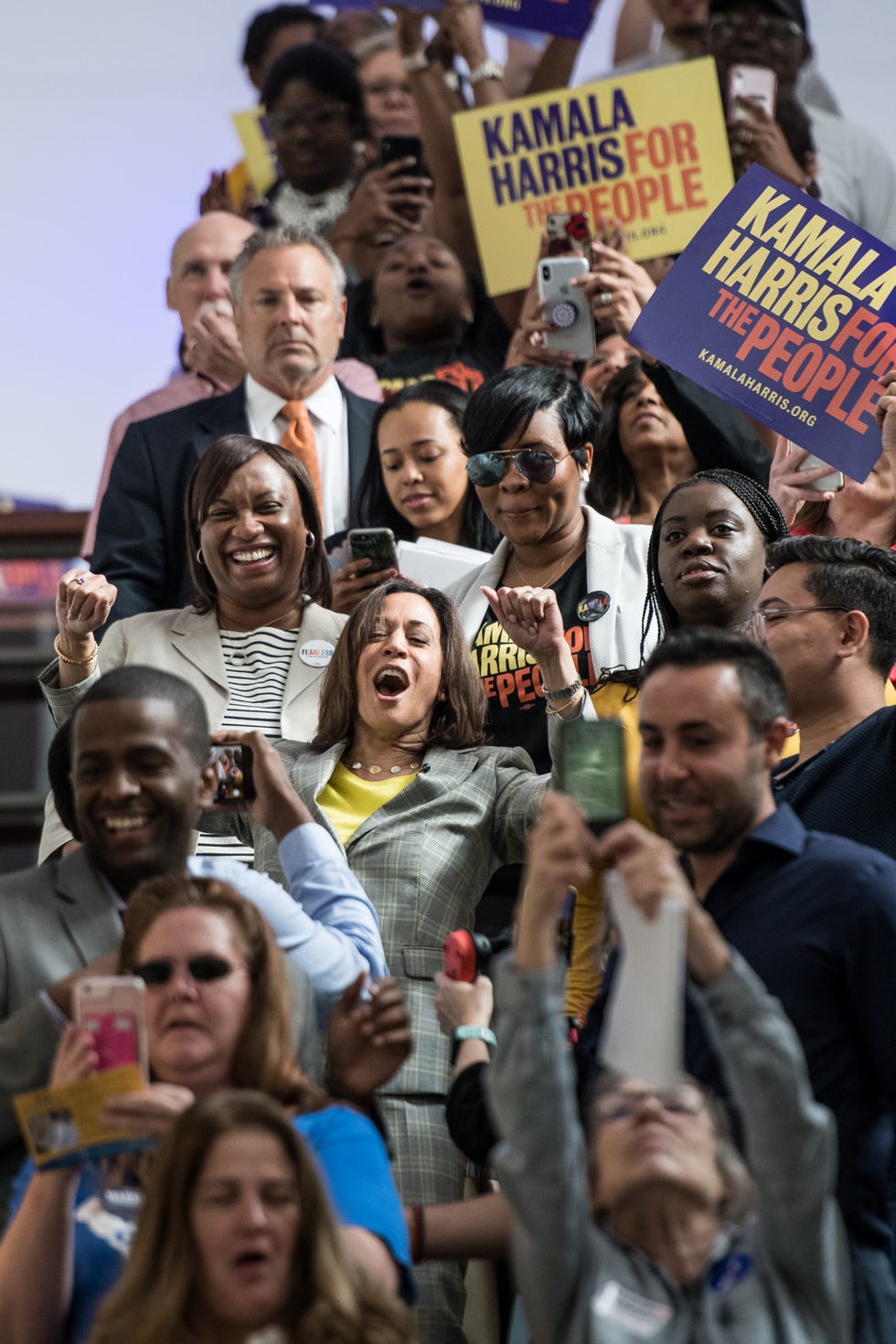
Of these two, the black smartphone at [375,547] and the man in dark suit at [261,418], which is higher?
the man in dark suit at [261,418]

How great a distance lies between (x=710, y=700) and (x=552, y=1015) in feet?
1.83

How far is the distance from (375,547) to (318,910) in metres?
1.24

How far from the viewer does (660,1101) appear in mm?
2189

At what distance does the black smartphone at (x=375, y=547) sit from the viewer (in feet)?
13.4

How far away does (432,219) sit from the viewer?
218 inches

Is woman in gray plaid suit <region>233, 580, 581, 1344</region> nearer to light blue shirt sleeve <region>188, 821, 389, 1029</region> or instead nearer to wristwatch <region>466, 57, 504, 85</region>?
light blue shirt sleeve <region>188, 821, 389, 1029</region>

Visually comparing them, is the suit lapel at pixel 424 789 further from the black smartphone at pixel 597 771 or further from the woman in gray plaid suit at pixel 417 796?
the black smartphone at pixel 597 771

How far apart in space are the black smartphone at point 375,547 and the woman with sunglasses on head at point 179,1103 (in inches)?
61.2

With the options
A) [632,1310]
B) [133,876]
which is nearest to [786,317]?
[133,876]

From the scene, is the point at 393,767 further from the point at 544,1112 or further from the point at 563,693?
the point at 544,1112

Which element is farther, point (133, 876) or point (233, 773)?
point (233, 773)

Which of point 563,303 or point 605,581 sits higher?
point 563,303

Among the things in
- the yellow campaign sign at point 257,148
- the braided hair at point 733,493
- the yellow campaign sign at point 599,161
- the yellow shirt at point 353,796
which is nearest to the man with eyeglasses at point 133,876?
the yellow shirt at point 353,796

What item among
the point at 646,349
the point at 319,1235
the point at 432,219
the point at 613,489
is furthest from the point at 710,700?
the point at 432,219
